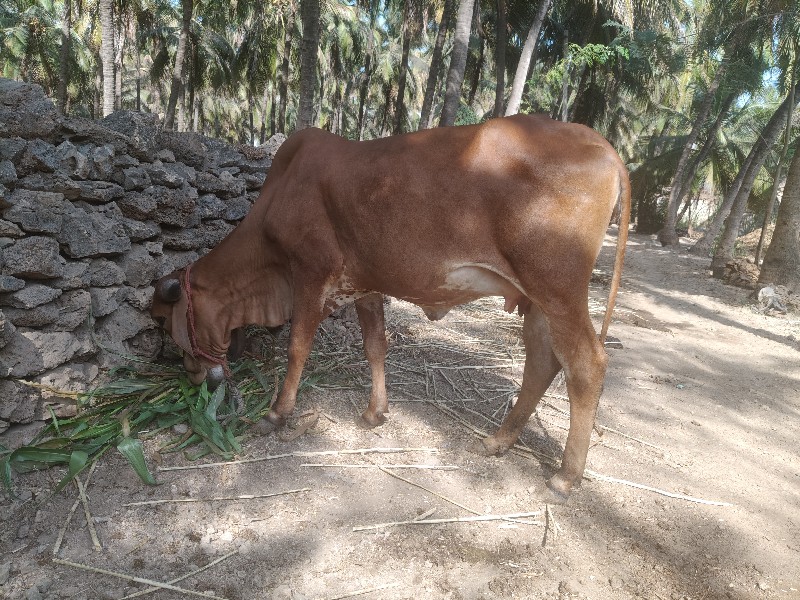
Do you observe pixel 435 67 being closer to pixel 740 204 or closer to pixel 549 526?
pixel 740 204

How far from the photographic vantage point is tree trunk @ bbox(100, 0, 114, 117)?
11.8 metres

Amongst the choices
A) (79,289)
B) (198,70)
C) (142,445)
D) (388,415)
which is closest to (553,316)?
(388,415)

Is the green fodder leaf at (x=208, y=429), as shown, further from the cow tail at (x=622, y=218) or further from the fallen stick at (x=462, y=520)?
the cow tail at (x=622, y=218)

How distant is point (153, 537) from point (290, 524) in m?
0.66

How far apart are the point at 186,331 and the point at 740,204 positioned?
1525cm

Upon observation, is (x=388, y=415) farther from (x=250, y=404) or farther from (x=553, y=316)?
(x=553, y=316)

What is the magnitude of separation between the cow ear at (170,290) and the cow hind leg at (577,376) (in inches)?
92.9

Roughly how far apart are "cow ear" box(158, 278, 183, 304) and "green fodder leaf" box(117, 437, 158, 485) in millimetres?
950

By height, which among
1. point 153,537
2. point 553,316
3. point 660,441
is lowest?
point 153,537

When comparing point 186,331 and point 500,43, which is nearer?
point 186,331

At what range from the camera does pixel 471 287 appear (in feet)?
9.75

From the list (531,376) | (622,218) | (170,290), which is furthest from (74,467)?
(622,218)

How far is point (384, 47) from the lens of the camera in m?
34.4

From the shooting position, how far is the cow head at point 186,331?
345 centimetres
